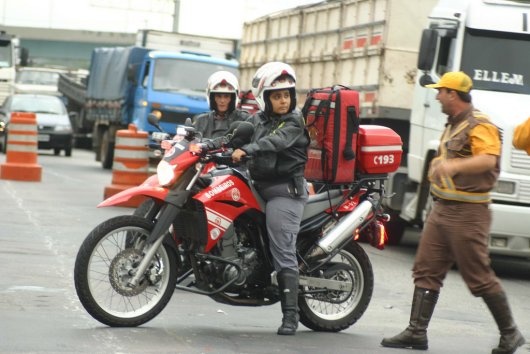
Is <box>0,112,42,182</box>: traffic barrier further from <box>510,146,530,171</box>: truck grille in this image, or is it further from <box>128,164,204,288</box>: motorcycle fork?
<box>128,164,204,288</box>: motorcycle fork

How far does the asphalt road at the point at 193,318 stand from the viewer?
27.2 feet

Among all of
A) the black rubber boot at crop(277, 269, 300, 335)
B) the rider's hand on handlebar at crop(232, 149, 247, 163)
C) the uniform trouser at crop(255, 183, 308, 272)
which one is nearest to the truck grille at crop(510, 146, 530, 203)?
the uniform trouser at crop(255, 183, 308, 272)

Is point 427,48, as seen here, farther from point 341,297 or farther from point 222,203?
point 222,203

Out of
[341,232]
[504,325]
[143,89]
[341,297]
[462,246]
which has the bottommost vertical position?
[143,89]

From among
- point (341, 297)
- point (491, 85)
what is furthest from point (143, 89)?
point (341, 297)

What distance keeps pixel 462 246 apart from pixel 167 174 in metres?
1.85

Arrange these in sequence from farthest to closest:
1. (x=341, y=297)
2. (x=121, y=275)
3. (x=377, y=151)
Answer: (x=377, y=151)
(x=341, y=297)
(x=121, y=275)

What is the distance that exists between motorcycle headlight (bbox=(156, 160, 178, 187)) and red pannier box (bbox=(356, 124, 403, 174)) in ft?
4.92

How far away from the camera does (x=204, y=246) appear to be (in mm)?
8789

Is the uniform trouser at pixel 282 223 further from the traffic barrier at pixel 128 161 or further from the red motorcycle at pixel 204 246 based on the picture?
the traffic barrier at pixel 128 161

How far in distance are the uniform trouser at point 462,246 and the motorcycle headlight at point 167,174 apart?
1.60m

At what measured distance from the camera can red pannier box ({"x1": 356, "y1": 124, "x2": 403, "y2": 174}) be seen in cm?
961

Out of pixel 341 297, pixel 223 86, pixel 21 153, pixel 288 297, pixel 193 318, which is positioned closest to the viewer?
pixel 288 297

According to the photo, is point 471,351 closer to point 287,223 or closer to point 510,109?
point 287,223
